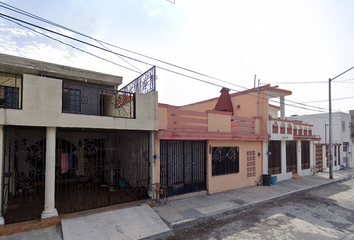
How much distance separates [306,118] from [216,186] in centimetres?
2168

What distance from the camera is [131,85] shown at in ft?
33.5

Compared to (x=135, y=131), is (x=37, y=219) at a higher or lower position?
lower

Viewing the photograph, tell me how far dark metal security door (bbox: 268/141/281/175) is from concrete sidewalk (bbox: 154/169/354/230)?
149 centimetres

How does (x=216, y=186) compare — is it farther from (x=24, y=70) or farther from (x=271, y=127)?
(x=24, y=70)

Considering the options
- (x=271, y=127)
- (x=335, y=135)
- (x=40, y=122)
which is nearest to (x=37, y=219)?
(x=40, y=122)

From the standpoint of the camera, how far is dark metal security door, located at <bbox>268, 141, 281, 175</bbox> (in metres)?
13.0

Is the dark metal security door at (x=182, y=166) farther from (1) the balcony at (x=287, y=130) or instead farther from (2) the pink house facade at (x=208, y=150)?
(1) the balcony at (x=287, y=130)

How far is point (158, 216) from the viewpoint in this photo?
260 inches

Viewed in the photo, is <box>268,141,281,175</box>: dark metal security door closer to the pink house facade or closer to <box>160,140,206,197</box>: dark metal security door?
the pink house facade

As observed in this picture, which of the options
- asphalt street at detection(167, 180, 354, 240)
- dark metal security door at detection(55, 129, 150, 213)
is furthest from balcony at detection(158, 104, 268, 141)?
asphalt street at detection(167, 180, 354, 240)

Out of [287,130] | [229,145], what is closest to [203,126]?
[229,145]

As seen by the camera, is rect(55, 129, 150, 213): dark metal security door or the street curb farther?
rect(55, 129, 150, 213): dark metal security door

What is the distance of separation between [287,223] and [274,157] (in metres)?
7.02

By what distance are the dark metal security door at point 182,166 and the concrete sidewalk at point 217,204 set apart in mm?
525
